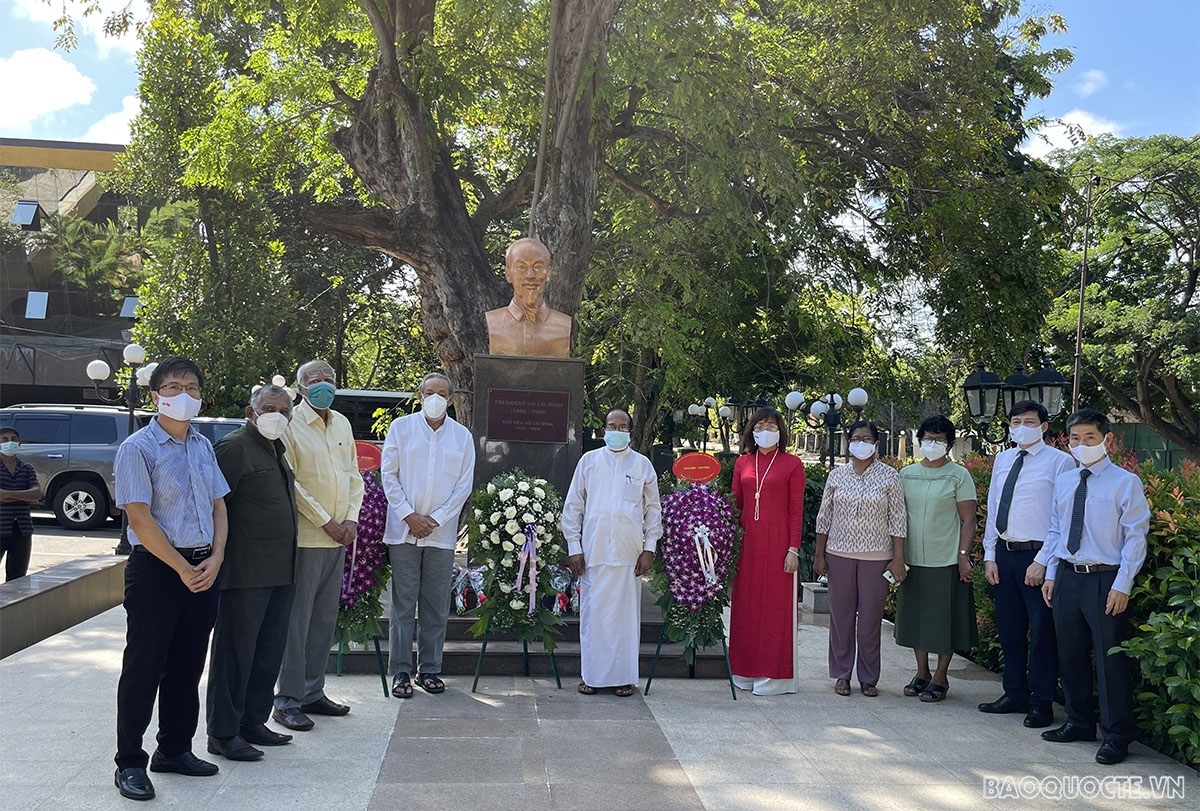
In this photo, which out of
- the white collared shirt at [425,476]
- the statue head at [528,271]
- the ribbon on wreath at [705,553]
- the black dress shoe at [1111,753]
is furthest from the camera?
the statue head at [528,271]

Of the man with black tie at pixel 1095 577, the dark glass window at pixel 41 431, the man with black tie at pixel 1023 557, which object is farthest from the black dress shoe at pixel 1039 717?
the dark glass window at pixel 41 431

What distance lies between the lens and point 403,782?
4.95m

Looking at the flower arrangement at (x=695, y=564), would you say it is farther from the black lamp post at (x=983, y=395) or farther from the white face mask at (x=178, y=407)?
the black lamp post at (x=983, y=395)

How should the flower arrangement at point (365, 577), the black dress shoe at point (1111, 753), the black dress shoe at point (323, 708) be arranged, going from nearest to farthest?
the black dress shoe at point (1111, 753), the black dress shoe at point (323, 708), the flower arrangement at point (365, 577)

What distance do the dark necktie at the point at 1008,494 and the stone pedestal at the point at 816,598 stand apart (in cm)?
453

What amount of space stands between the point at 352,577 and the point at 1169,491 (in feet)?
17.2

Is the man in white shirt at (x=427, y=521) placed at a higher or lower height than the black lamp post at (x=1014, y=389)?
lower

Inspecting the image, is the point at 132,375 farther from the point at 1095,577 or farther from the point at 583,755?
the point at 1095,577

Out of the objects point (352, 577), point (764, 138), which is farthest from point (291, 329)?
point (352, 577)

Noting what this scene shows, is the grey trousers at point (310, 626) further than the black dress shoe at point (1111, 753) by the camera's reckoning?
Yes

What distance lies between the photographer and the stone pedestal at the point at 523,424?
316 inches

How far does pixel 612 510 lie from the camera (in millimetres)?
6816

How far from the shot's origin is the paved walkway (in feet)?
15.8

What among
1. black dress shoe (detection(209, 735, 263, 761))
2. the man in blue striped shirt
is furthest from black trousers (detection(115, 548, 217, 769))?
black dress shoe (detection(209, 735, 263, 761))
